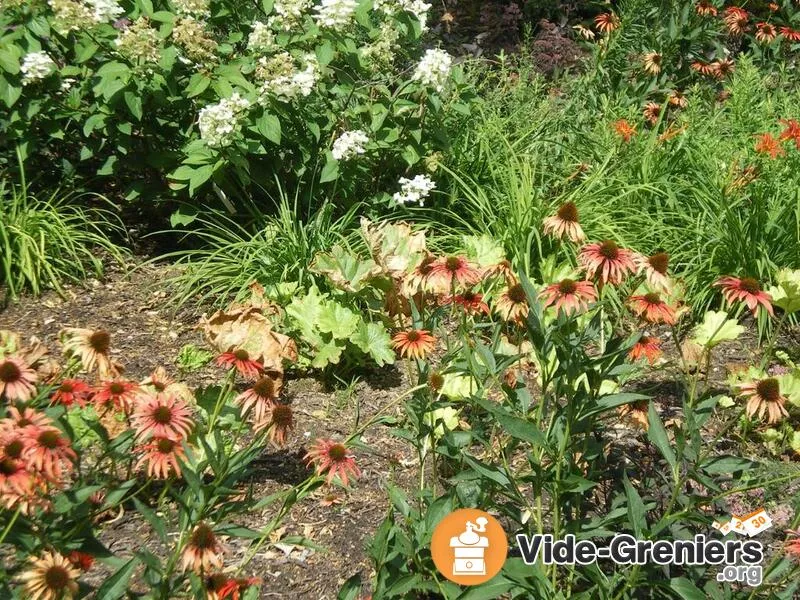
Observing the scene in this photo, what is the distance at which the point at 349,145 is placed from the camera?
12.3ft

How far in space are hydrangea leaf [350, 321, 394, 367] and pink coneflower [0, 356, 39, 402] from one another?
145 cm

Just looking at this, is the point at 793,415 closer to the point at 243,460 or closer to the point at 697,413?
the point at 697,413

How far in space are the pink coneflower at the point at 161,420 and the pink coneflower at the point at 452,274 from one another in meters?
0.84

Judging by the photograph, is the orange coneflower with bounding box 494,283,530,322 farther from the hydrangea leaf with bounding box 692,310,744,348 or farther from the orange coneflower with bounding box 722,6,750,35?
the orange coneflower with bounding box 722,6,750,35

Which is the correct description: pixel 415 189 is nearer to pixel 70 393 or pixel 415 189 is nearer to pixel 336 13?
pixel 336 13

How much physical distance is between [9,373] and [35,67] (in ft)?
7.19

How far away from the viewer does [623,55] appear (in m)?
5.76

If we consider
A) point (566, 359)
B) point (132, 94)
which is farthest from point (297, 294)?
point (566, 359)

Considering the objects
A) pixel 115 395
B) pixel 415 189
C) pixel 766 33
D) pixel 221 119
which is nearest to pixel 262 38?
pixel 221 119

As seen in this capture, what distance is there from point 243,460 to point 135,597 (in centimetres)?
43

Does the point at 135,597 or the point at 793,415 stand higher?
the point at 135,597

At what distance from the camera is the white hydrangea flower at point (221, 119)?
352cm

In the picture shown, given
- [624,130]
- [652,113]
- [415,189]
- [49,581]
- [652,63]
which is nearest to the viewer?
[49,581]

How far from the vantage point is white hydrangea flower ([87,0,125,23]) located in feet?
11.9
